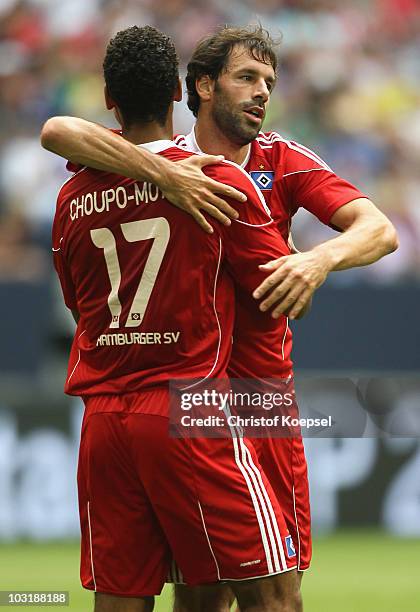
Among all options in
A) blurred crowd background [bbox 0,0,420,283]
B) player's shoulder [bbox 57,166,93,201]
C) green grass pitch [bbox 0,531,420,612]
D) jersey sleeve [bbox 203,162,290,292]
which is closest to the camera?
jersey sleeve [bbox 203,162,290,292]

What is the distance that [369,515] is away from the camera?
32.7 ft

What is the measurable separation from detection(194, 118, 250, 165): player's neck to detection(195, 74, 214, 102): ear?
0.31ft

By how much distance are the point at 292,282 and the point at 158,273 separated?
43 cm

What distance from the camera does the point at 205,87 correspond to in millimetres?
4922

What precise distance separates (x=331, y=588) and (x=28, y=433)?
281 centimetres

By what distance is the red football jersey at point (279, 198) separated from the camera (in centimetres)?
446

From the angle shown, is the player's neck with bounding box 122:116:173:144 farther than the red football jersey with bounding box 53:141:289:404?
Yes

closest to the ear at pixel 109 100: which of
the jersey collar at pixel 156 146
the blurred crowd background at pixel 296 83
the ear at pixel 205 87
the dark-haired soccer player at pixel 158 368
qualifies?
the dark-haired soccer player at pixel 158 368

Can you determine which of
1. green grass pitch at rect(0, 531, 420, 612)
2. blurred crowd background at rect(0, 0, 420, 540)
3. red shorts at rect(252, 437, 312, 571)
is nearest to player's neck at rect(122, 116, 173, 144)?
red shorts at rect(252, 437, 312, 571)

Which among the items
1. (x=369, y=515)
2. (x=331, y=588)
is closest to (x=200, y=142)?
(x=331, y=588)

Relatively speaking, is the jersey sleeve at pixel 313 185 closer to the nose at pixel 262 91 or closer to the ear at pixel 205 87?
the nose at pixel 262 91

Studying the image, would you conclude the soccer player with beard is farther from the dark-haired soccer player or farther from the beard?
the dark-haired soccer player

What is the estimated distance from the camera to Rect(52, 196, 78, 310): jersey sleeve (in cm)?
432

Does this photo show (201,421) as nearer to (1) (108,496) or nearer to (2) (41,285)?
(1) (108,496)
